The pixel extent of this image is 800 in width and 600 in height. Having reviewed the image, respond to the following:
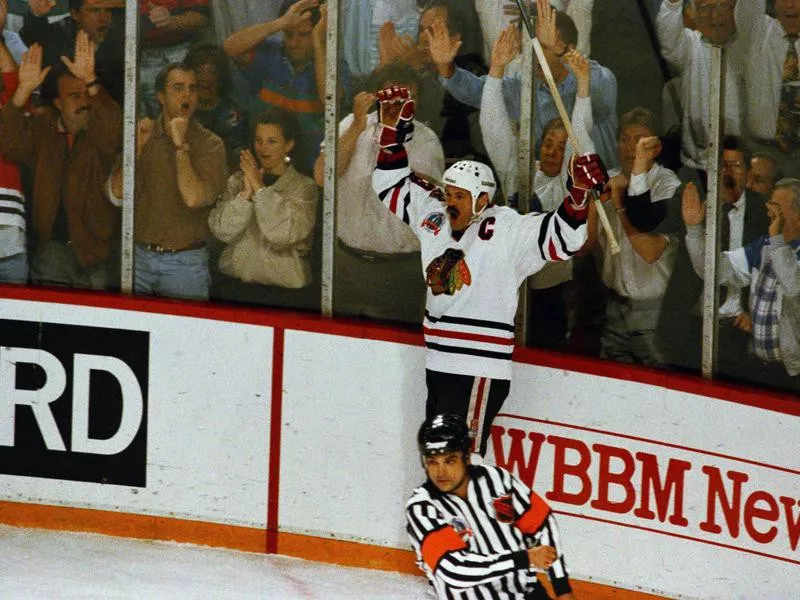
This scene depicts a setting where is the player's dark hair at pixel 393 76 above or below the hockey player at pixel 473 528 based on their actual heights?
above

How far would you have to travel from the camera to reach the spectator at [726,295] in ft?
16.3

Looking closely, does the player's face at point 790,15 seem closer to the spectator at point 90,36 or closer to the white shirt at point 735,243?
the white shirt at point 735,243

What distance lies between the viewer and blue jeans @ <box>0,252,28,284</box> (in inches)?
232

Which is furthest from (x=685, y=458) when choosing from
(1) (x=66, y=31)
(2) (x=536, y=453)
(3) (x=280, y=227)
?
(1) (x=66, y=31)

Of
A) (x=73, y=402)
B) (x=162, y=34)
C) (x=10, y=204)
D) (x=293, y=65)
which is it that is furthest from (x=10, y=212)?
(x=293, y=65)

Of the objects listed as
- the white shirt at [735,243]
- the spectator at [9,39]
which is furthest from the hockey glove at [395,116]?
the spectator at [9,39]

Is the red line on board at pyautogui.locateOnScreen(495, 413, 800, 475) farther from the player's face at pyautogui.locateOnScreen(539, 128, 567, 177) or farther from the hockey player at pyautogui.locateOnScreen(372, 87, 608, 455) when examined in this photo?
the player's face at pyautogui.locateOnScreen(539, 128, 567, 177)

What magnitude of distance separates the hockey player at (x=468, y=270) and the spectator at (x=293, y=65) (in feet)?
1.38

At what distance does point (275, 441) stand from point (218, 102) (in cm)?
116

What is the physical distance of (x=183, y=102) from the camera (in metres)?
5.70

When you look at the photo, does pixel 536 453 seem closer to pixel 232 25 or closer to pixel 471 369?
pixel 471 369

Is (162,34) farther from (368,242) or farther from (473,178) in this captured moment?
(473,178)

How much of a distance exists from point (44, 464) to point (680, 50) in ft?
8.51

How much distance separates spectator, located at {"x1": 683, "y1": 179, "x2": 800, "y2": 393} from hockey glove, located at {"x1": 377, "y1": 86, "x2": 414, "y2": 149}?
0.88m
